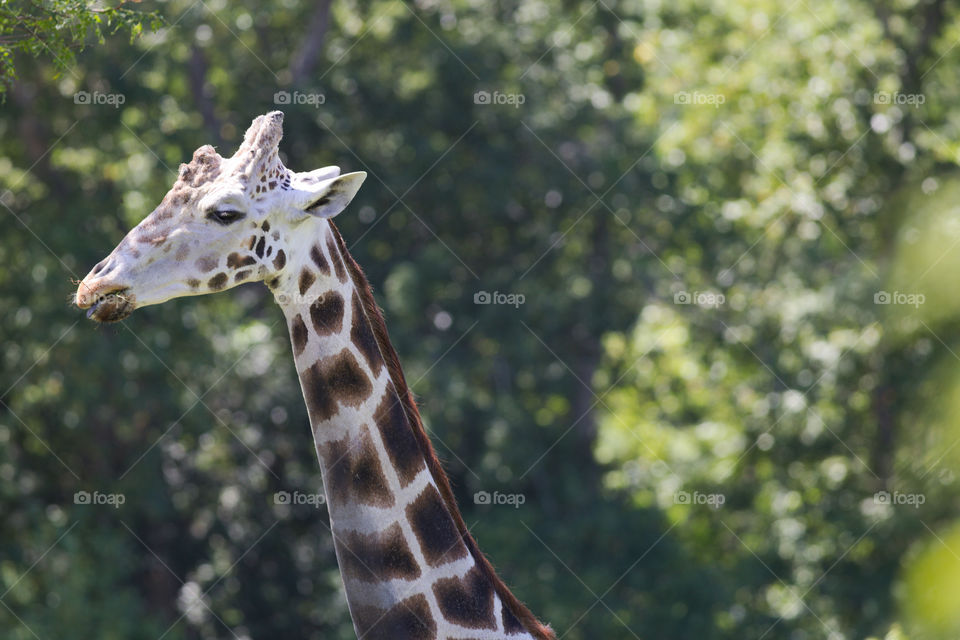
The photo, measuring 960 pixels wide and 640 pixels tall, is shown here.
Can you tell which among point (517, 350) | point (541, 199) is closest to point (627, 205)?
point (541, 199)

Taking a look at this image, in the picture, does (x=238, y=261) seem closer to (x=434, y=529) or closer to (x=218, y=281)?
(x=218, y=281)

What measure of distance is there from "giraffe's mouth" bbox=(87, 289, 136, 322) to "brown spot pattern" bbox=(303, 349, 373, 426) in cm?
66

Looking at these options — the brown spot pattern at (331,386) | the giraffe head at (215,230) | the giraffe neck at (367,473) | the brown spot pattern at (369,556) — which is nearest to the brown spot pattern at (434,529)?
the giraffe neck at (367,473)

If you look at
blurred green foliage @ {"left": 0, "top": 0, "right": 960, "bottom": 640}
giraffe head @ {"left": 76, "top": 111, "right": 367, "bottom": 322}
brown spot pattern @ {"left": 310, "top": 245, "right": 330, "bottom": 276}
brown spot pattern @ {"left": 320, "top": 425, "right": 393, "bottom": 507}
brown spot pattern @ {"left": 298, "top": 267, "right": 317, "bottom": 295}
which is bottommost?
blurred green foliage @ {"left": 0, "top": 0, "right": 960, "bottom": 640}

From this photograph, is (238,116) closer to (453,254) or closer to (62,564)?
(453,254)

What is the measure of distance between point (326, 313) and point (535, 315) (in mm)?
9930

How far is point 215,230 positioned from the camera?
4.16 metres

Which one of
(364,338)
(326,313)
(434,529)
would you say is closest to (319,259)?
(326,313)

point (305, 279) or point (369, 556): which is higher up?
point (305, 279)

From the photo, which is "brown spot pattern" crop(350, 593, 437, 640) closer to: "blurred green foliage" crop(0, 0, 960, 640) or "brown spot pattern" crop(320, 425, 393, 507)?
"brown spot pattern" crop(320, 425, 393, 507)

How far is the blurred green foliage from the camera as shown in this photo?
12609mm

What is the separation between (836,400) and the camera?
14.8 m

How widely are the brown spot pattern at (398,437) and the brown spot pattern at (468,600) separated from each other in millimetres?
394

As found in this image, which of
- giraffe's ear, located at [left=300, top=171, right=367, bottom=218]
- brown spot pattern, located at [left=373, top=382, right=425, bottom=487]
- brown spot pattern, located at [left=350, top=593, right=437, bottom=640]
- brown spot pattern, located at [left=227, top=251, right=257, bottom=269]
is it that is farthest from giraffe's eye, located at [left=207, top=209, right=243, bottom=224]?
brown spot pattern, located at [left=350, top=593, right=437, bottom=640]
